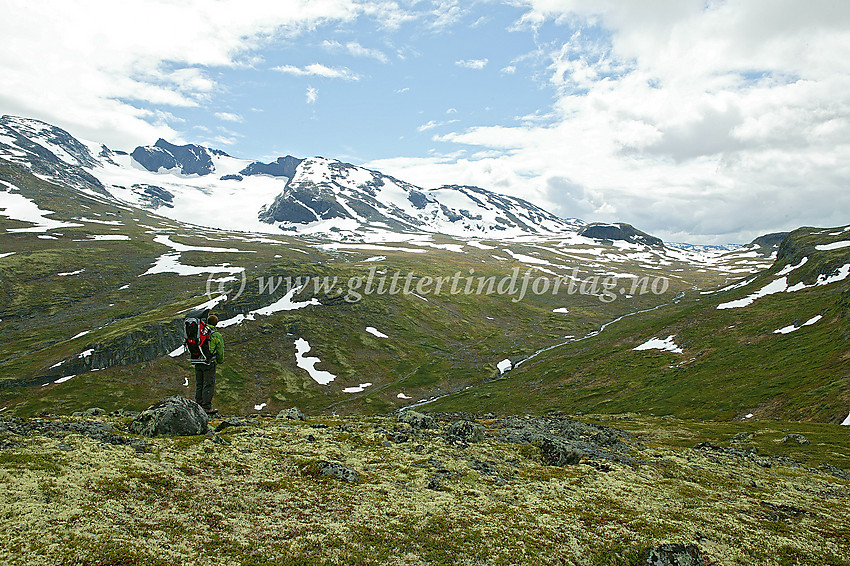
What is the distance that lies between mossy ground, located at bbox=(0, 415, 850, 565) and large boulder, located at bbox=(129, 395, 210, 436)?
69.6 inches

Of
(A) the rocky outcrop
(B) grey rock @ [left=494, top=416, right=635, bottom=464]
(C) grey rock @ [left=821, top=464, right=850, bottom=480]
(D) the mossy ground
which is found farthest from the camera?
(A) the rocky outcrop

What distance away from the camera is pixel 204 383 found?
2938 centimetres

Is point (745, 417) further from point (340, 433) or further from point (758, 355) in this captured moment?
point (340, 433)

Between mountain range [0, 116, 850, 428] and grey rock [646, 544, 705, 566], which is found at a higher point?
grey rock [646, 544, 705, 566]

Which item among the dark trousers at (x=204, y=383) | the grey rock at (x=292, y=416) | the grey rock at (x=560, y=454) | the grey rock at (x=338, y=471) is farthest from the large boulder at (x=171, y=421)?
the grey rock at (x=560, y=454)

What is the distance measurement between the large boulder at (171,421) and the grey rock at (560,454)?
23.5 meters

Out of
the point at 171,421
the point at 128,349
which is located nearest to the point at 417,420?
the point at 171,421

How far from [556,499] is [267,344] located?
136321mm

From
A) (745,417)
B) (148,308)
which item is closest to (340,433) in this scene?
(745,417)

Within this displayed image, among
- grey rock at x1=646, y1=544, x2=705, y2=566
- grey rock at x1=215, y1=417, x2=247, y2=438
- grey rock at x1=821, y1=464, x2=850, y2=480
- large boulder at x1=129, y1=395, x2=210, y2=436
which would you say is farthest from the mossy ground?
grey rock at x1=215, y1=417, x2=247, y2=438

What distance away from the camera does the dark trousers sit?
2820 centimetres

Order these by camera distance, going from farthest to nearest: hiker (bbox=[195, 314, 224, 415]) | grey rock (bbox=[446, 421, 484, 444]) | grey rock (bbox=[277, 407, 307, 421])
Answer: grey rock (bbox=[277, 407, 307, 421]) → grey rock (bbox=[446, 421, 484, 444]) → hiker (bbox=[195, 314, 224, 415])

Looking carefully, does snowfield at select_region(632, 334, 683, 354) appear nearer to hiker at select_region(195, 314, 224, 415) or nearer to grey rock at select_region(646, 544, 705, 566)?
grey rock at select_region(646, 544, 705, 566)

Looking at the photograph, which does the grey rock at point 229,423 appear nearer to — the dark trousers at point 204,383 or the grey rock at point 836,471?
the dark trousers at point 204,383
